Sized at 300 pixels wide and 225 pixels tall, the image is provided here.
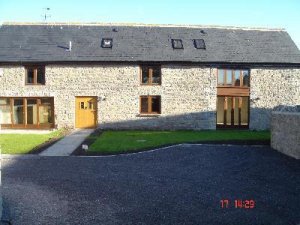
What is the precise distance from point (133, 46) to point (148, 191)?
17602mm

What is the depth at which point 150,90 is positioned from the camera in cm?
2320

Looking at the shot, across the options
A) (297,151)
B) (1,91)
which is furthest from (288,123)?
(1,91)

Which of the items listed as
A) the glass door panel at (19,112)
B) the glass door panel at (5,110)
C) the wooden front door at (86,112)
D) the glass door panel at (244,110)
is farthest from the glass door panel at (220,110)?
the glass door panel at (5,110)

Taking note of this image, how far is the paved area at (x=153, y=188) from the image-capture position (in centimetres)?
642

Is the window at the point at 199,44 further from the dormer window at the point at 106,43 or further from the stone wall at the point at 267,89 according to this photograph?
the dormer window at the point at 106,43

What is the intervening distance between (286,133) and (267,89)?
36.2 feet

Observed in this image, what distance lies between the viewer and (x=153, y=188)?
839 cm

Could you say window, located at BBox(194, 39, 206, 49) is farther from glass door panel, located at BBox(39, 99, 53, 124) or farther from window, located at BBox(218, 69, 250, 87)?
glass door panel, located at BBox(39, 99, 53, 124)

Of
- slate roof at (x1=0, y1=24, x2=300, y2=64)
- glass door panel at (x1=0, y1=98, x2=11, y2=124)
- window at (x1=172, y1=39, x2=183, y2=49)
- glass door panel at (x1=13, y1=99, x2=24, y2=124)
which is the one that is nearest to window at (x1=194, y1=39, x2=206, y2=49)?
slate roof at (x1=0, y1=24, x2=300, y2=64)

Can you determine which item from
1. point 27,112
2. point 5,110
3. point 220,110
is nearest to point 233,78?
point 220,110
